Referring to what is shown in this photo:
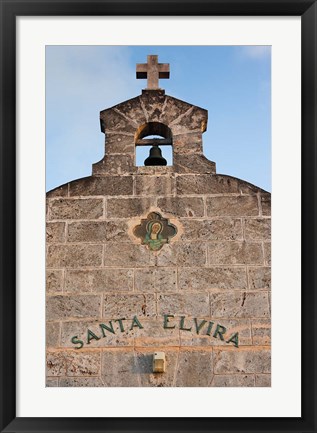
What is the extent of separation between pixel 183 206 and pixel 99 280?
1.05 m

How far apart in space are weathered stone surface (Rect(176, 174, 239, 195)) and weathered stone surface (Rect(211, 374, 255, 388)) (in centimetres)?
175

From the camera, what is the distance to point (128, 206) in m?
8.84

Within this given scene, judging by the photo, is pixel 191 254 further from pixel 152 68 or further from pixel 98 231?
pixel 152 68

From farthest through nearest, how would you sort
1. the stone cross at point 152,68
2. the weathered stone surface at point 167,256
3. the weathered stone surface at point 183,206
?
the stone cross at point 152,68 < the weathered stone surface at point 183,206 < the weathered stone surface at point 167,256

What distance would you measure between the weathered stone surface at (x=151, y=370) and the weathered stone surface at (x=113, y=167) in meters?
1.79

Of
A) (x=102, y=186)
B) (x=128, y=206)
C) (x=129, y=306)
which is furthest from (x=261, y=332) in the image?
(x=102, y=186)

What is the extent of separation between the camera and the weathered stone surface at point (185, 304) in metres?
8.26

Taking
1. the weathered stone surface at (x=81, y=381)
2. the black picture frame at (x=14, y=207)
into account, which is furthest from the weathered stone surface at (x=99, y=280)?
the black picture frame at (x=14, y=207)

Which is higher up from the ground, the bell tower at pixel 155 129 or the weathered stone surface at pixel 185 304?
the bell tower at pixel 155 129

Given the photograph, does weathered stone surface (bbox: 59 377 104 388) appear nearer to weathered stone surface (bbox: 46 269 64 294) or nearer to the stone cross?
weathered stone surface (bbox: 46 269 64 294)

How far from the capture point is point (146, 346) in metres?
8.12

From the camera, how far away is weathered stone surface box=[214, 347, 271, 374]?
26.5 feet

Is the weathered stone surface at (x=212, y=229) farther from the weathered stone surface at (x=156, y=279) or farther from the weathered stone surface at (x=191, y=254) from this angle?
the weathered stone surface at (x=156, y=279)

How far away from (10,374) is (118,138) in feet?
13.3
